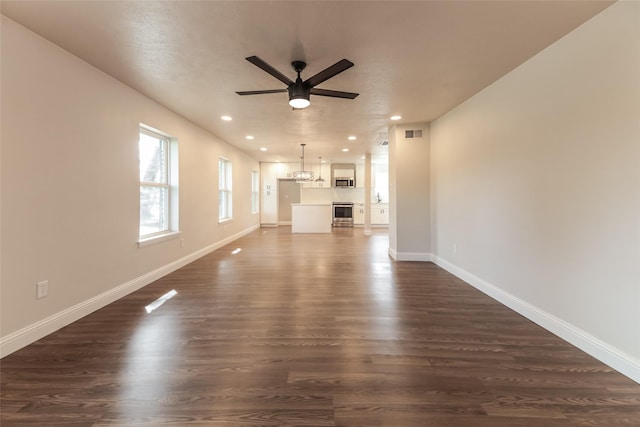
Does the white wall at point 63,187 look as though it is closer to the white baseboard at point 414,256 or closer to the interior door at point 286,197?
the white baseboard at point 414,256

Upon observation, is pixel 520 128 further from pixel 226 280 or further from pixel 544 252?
pixel 226 280

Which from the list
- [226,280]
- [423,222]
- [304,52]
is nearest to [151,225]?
[226,280]

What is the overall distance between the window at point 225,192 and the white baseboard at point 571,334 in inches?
226

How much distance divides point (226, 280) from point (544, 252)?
370 centimetres

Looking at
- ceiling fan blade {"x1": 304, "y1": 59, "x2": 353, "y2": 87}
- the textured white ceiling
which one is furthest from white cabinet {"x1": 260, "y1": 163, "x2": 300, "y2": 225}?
ceiling fan blade {"x1": 304, "y1": 59, "x2": 353, "y2": 87}

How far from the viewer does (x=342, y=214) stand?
35.9 ft

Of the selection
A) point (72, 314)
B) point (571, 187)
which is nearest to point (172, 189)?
point (72, 314)

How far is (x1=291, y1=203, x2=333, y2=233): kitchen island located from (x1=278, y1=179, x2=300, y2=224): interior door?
2323 millimetres

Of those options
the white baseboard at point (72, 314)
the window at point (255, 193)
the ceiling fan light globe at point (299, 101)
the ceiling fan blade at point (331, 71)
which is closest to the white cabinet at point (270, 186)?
the window at point (255, 193)

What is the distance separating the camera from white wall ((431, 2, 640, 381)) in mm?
1804

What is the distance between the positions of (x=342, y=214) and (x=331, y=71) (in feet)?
28.6

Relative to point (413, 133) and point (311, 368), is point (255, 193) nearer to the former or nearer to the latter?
point (413, 133)

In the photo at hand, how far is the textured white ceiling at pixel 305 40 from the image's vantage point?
1894 millimetres

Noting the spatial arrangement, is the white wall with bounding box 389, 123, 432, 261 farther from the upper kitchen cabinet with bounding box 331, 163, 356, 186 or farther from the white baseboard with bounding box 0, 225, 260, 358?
the upper kitchen cabinet with bounding box 331, 163, 356, 186
